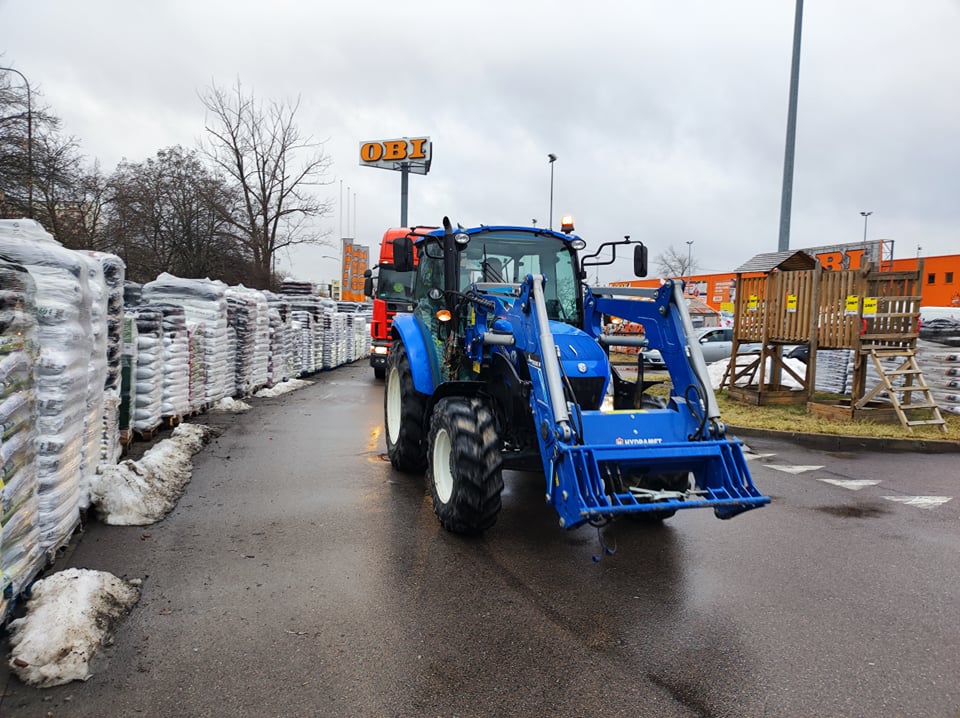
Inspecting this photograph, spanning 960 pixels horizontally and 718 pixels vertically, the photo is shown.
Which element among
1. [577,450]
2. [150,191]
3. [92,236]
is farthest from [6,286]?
[150,191]

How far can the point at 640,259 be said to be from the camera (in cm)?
602

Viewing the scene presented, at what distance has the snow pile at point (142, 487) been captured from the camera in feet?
16.8

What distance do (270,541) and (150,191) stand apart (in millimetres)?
26271

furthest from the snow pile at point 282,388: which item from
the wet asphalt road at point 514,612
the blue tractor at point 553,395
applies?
the blue tractor at point 553,395

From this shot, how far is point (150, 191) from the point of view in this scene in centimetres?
2683

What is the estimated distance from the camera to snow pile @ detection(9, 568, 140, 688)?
2.98 m

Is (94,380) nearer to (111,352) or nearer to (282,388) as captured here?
(111,352)

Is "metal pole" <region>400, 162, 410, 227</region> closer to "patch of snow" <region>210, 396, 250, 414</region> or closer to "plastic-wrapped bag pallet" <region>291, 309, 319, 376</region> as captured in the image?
"plastic-wrapped bag pallet" <region>291, 309, 319, 376</region>

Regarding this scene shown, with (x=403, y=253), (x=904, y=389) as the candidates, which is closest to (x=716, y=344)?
(x=904, y=389)

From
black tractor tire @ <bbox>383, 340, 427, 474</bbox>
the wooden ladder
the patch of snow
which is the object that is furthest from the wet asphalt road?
the patch of snow

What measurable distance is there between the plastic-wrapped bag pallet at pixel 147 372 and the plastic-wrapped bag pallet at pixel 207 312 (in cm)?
234

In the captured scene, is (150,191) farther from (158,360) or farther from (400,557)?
(400,557)

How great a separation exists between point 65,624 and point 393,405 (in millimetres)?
4697

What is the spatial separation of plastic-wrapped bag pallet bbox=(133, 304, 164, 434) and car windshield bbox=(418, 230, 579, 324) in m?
3.81
